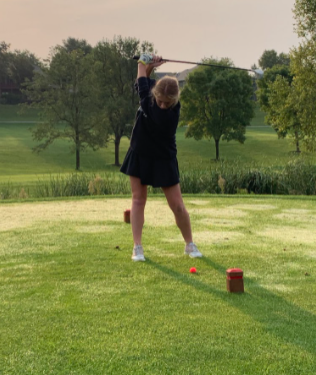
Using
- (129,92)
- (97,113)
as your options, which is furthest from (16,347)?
(129,92)

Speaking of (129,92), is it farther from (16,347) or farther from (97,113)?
(16,347)

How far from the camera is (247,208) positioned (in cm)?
791

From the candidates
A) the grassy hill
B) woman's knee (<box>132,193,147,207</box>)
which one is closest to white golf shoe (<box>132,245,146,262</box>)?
woman's knee (<box>132,193,147,207</box>)

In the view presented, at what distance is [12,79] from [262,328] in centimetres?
7936

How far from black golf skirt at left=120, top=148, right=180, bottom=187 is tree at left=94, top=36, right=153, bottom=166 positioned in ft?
112

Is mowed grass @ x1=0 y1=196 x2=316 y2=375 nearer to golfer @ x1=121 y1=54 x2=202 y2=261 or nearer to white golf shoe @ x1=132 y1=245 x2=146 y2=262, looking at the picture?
white golf shoe @ x1=132 y1=245 x2=146 y2=262

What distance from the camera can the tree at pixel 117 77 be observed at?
38938mm

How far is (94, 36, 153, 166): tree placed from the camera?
128 ft

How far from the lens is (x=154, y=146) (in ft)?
15.2

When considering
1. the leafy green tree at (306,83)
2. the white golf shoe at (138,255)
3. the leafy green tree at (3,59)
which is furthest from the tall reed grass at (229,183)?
the leafy green tree at (3,59)

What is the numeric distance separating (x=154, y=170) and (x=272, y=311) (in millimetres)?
1908

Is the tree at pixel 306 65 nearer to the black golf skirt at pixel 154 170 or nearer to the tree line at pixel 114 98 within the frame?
the tree line at pixel 114 98

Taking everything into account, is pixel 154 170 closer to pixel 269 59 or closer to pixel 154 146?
pixel 154 146

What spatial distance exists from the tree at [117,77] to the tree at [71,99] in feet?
3.80
